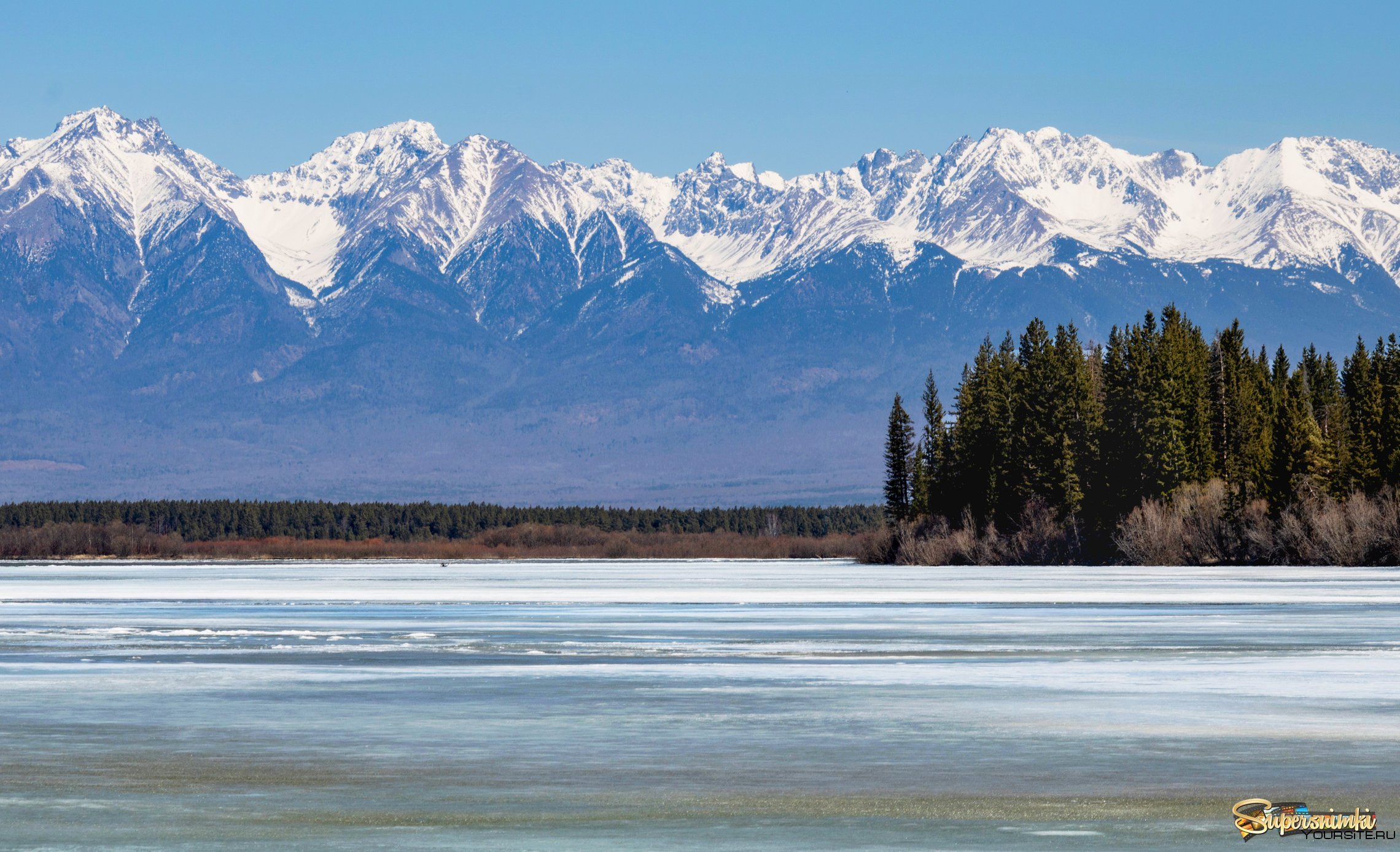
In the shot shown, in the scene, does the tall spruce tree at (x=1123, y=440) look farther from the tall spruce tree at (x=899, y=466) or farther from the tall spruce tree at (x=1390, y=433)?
the tall spruce tree at (x=899, y=466)

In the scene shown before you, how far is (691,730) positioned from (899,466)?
158 metres

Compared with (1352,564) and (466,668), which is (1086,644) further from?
(1352,564)

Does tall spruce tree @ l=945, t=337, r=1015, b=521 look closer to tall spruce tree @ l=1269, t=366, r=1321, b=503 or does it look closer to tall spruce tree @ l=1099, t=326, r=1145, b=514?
tall spruce tree @ l=1099, t=326, r=1145, b=514

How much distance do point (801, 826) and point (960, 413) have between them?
483 feet

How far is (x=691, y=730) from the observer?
2522 cm

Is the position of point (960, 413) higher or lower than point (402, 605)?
higher

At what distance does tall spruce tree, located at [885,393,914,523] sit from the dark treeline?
1773 centimetres

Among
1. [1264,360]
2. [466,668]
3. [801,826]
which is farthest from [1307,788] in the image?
[1264,360]

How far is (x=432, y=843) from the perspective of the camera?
1750cm

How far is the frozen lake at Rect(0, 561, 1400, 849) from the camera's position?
732 inches

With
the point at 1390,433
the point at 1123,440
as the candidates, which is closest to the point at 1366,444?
Answer: the point at 1390,433

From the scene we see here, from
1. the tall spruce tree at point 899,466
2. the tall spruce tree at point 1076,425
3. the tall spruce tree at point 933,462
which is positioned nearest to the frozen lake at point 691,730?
the tall spruce tree at point 1076,425
